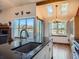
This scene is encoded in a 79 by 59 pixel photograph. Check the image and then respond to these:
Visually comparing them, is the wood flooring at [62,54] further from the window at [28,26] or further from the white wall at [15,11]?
the white wall at [15,11]

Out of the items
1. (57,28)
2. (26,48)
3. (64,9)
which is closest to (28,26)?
(64,9)

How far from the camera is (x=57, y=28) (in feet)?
29.9

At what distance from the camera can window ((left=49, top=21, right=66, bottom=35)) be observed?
29.1 feet

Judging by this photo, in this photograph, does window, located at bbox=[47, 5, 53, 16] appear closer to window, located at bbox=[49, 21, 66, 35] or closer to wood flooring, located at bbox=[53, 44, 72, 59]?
window, located at bbox=[49, 21, 66, 35]

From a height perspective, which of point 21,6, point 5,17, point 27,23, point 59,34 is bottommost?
point 59,34

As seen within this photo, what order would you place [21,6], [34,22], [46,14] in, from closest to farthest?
[34,22] → [21,6] → [46,14]

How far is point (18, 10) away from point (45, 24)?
290 centimetres

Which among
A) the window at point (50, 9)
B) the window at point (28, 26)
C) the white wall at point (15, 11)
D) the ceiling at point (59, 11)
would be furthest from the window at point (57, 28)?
the white wall at point (15, 11)

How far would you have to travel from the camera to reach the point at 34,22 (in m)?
6.60

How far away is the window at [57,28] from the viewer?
888 centimetres

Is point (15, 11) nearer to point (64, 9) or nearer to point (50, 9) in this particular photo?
point (50, 9)

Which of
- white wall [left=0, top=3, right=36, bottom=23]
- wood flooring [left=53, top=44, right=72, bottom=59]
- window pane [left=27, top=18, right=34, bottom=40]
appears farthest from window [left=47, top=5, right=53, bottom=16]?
wood flooring [left=53, top=44, right=72, bottom=59]

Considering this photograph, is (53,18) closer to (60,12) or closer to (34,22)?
(60,12)

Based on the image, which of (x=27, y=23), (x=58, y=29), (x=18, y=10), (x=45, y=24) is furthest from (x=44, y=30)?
(x=18, y=10)
